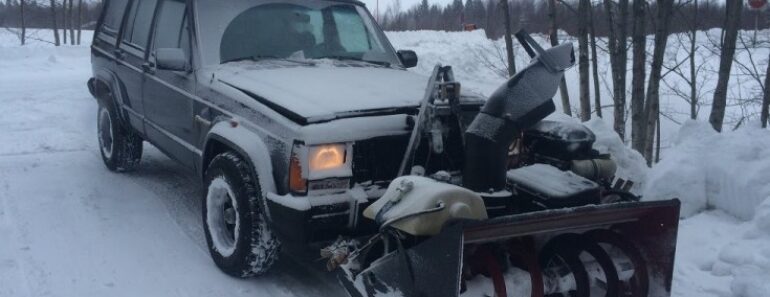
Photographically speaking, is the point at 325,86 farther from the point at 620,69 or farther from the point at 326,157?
the point at 620,69

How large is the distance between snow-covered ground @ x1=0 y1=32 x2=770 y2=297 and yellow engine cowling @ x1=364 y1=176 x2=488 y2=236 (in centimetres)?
108

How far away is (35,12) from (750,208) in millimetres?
38369

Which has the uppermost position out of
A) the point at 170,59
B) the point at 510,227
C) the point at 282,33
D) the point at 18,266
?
the point at 282,33

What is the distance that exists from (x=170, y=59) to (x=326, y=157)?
1617 mm

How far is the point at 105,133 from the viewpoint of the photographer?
22.6ft

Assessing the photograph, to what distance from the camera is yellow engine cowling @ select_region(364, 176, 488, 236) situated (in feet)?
10.00

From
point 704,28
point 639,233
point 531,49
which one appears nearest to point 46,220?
point 531,49

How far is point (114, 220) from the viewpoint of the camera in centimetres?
528

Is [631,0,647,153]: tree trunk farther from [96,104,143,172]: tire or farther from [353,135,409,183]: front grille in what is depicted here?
[96,104,143,172]: tire

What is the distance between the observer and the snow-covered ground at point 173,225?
4.02 metres

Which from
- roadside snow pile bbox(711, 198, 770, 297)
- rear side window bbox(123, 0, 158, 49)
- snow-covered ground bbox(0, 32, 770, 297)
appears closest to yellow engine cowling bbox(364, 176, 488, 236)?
snow-covered ground bbox(0, 32, 770, 297)

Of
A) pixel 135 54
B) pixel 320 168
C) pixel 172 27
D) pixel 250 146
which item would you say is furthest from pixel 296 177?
pixel 135 54

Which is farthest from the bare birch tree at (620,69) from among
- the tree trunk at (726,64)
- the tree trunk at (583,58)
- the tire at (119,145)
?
the tire at (119,145)

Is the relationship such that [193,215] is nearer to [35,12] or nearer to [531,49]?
[531,49]
